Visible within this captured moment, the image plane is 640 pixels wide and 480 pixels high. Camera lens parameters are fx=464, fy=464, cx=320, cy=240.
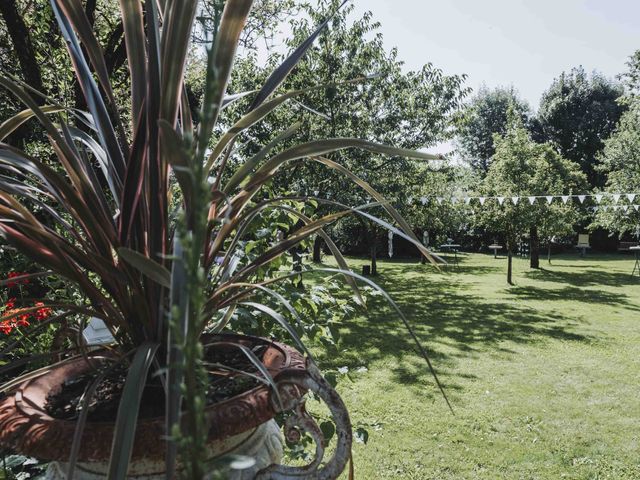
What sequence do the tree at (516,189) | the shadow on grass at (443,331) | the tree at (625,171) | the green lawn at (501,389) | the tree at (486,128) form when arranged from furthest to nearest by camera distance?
the tree at (486,128)
the tree at (625,171)
the tree at (516,189)
the shadow on grass at (443,331)
the green lawn at (501,389)

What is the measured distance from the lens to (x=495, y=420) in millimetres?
3588

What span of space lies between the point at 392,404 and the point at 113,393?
3225mm

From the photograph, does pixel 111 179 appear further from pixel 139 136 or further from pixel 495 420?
pixel 495 420

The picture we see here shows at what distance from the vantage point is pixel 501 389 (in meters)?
4.23

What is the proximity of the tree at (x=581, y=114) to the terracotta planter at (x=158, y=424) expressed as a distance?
87.8 ft

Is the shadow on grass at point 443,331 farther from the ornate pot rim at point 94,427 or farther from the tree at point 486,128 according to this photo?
the tree at point 486,128

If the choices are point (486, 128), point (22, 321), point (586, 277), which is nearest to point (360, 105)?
point (22, 321)

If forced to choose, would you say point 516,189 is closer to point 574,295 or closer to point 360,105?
point 574,295

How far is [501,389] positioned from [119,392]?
157 inches

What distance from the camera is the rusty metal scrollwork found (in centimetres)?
83

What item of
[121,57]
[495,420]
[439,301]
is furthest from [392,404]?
[439,301]

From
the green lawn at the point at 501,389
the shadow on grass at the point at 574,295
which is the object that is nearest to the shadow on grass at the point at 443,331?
the green lawn at the point at 501,389

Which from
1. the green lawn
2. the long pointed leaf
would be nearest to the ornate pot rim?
the long pointed leaf

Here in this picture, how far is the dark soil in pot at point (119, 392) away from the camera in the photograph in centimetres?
90
